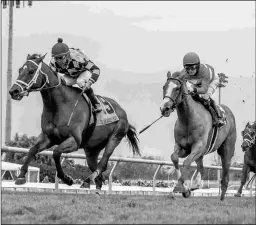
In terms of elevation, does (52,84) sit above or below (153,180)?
above

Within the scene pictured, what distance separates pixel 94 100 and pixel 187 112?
1.63 meters

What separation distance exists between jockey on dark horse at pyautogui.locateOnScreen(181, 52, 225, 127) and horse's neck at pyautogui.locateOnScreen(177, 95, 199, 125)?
1.01 feet

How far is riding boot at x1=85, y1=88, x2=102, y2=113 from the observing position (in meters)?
12.4

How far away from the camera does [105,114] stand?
12.8 meters

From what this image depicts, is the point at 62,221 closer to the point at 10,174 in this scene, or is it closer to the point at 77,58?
the point at 77,58

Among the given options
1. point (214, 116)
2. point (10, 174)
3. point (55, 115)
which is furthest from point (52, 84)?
point (10, 174)

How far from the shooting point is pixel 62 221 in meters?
7.38

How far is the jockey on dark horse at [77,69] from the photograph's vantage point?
12.2m

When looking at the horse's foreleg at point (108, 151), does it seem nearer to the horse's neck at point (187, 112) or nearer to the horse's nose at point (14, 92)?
the horse's neck at point (187, 112)

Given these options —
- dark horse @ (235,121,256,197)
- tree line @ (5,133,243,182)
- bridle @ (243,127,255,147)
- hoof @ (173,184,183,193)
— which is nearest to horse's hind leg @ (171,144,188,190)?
hoof @ (173,184,183,193)

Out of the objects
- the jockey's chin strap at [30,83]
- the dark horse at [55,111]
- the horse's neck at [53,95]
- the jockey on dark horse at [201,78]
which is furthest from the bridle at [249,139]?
the jockey's chin strap at [30,83]

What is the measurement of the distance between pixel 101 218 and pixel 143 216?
17.0 inches

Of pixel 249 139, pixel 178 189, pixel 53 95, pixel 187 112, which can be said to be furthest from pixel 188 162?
pixel 249 139

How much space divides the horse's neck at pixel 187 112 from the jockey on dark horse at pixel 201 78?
0.31m
